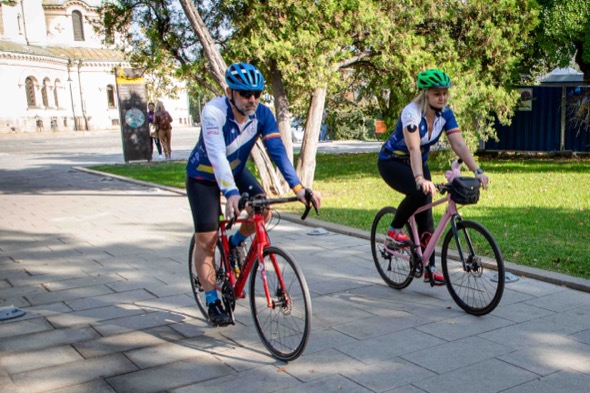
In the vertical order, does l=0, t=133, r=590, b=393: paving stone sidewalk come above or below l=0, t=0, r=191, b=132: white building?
below

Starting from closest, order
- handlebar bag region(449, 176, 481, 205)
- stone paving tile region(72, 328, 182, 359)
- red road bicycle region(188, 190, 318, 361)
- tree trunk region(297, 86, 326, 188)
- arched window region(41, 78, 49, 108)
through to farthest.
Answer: red road bicycle region(188, 190, 318, 361), stone paving tile region(72, 328, 182, 359), handlebar bag region(449, 176, 481, 205), tree trunk region(297, 86, 326, 188), arched window region(41, 78, 49, 108)

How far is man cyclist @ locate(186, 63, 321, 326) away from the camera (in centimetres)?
394

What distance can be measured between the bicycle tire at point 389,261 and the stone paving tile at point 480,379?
60.0 inches

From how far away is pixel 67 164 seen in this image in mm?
20391

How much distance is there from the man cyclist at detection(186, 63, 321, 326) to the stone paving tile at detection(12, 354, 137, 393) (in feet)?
2.44

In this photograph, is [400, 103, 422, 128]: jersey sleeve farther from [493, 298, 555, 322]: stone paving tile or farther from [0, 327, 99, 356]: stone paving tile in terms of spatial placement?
[0, 327, 99, 356]: stone paving tile

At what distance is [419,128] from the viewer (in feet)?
15.9

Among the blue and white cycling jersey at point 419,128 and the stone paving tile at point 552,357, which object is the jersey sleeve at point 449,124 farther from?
the stone paving tile at point 552,357

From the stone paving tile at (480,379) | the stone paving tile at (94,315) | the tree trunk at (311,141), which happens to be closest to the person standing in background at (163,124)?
the tree trunk at (311,141)

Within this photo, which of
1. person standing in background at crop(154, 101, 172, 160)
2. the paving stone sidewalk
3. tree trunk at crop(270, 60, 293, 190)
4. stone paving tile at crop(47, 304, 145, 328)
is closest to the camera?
the paving stone sidewalk

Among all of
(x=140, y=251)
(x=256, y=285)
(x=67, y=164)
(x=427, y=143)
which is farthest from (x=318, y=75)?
(x=67, y=164)

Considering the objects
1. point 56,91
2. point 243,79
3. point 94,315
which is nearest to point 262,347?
point 94,315

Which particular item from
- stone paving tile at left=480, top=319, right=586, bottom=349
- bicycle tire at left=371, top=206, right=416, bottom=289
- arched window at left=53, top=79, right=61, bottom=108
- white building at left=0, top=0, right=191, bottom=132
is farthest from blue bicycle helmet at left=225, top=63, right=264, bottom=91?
arched window at left=53, top=79, right=61, bottom=108

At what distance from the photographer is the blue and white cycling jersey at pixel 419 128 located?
4787 millimetres
